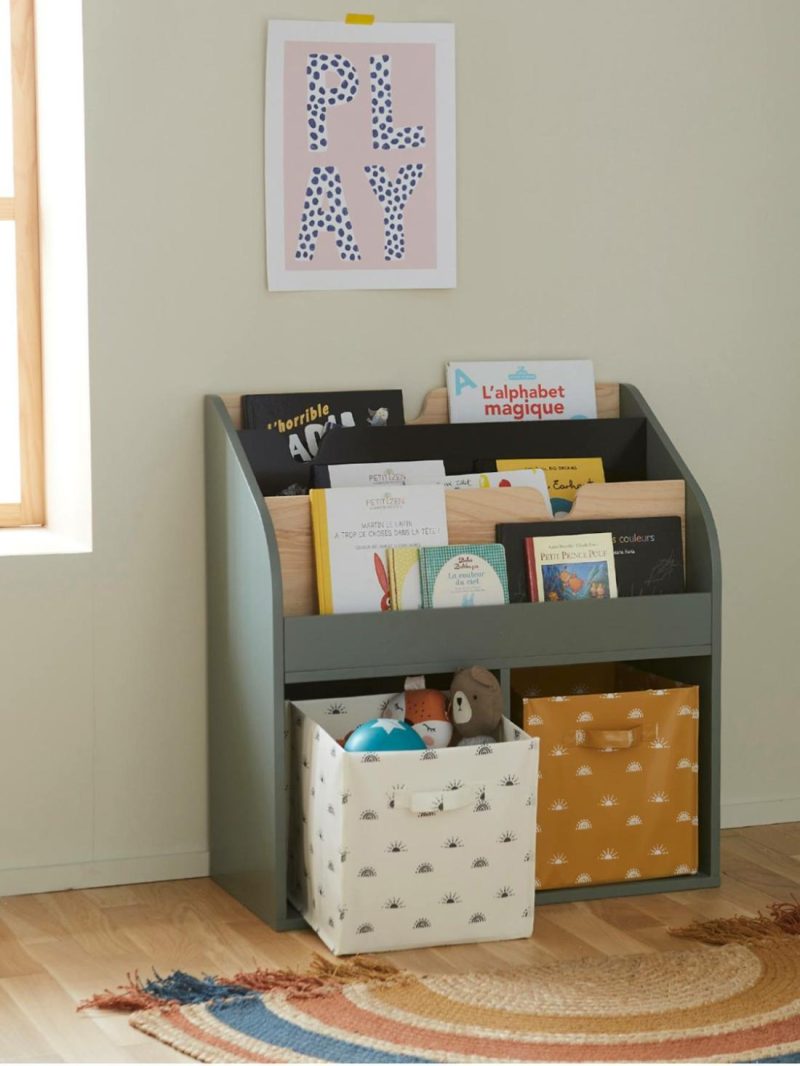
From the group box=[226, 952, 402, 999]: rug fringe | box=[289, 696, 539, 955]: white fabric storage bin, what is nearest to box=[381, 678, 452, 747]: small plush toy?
box=[289, 696, 539, 955]: white fabric storage bin

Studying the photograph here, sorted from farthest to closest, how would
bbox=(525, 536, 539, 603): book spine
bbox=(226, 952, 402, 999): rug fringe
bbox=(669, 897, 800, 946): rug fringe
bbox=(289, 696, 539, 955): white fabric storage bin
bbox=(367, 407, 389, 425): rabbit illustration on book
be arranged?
bbox=(367, 407, 389, 425): rabbit illustration on book
bbox=(525, 536, 539, 603): book spine
bbox=(669, 897, 800, 946): rug fringe
bbox=(289, 696, 539, 955): white fabric storage bin
bbox=(226, 952, 402, 999): rug fringe

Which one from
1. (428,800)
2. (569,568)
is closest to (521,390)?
(569,568)

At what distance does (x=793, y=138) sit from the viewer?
3.16 m

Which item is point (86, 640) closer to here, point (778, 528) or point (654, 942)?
point (654, 942)

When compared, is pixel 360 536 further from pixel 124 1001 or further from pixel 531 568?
pixel 124 1001

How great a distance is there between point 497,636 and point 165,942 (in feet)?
2.45

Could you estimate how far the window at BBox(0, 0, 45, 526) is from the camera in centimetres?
297

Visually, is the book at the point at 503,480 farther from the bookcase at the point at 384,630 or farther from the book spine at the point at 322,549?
the book spine at the point at 322,549

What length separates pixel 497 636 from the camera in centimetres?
271

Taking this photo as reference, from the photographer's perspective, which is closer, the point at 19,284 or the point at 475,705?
the point at 475,705

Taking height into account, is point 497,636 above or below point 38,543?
below

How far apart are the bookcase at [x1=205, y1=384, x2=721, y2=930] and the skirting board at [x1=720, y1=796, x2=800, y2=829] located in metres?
0.38

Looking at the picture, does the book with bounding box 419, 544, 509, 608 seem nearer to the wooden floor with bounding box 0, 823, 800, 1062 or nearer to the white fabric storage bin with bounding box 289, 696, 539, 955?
the white fabric storage bin with bounding box 289, 696, 539, 955

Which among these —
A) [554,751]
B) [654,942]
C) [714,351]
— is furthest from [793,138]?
[654,942]
